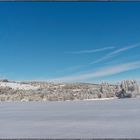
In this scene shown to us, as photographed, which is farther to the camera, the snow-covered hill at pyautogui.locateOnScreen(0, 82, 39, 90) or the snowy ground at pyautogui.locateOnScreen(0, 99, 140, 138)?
the snow-covered hill at pyautogui.locateOnScreen(0, 82, 39, 90)

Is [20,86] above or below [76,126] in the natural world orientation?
above

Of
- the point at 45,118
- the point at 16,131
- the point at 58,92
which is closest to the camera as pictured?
the point at 16,131

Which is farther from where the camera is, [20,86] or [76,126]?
[20,86]

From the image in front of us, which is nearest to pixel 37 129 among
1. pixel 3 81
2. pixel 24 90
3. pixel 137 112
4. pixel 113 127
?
pixel 113 127

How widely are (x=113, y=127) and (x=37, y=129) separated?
0.73 m

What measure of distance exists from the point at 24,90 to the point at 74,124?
97.8 inches

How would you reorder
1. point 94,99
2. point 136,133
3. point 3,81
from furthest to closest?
point 94,99 < point 3,81 < point 136,133

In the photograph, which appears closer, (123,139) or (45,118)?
(123,139)

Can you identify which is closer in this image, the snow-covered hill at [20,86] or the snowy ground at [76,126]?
the snowy ground at [76,126]

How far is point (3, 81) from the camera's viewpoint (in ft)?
18.5

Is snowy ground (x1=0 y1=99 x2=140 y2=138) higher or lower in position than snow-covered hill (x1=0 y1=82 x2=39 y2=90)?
lower

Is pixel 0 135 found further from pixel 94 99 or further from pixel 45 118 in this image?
pixel 94 99

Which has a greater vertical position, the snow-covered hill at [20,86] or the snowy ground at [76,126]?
the snow-covered hill at [20,86]

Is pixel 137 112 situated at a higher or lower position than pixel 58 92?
lower
